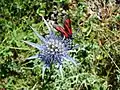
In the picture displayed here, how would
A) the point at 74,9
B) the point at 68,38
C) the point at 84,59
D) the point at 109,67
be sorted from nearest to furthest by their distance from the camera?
the point at 68,38
the point at 84,59
the point at 109,67
the point at 74,9

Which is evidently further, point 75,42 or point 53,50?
point 75,42

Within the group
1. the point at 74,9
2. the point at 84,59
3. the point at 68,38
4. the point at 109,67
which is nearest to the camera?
the point at 68,38

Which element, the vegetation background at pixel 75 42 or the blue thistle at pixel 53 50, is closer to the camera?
the blue thistle at pixel 53 50

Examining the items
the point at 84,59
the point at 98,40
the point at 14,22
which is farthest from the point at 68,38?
the point at 14,22

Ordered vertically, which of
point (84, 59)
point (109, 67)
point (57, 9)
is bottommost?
point (109, 67)

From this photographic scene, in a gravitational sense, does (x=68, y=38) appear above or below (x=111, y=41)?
above

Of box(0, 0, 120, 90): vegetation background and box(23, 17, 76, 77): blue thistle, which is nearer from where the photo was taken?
box(23, 17, 76, 77): blue thistle

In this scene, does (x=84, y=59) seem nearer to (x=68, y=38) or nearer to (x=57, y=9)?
(x=68, y=38)

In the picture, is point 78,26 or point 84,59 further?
point 78,26
